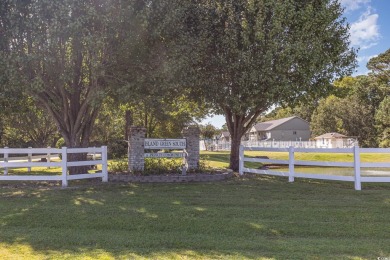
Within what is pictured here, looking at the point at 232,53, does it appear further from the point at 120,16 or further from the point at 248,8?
the point at 120,16

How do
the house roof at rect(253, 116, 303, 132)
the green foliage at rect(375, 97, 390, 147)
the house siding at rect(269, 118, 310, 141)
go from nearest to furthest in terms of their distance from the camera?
the green foliage at rect(375, 97, 390, 147) → the house siding at rect(269, 118, 310, 141) → the house roof at rect(253, 116, 303, 132)

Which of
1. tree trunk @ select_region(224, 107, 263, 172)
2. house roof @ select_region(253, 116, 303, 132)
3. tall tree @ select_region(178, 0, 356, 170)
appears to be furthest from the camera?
house roof @ select_region(253, 116, 303, 132)

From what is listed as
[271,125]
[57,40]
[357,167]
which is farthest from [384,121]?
[57,40]

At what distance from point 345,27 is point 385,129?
32.5 meters

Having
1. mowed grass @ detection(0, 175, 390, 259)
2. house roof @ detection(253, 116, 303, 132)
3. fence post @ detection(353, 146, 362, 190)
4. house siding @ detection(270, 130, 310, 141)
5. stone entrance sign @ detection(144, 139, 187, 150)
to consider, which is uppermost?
house roof @ detection(253, 116, 303, 132)

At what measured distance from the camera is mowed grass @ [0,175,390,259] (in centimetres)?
520

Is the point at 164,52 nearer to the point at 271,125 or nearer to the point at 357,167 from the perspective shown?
the point at 357,167

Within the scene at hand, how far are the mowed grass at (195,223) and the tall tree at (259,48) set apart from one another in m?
4.32

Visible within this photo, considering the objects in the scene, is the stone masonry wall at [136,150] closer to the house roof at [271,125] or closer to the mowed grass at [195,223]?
the mowed grass at [195,223]

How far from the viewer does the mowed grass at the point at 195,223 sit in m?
5.20

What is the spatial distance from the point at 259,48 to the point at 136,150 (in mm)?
5893

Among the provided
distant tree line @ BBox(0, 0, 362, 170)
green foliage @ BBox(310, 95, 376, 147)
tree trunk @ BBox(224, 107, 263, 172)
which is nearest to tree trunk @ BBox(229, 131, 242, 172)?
tree trunk @ BBox(224, 107, 263, 172)

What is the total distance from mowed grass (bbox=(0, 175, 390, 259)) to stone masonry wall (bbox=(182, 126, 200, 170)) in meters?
3.39

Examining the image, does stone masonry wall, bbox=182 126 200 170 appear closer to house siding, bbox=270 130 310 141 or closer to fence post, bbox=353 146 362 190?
fence post, bbox=353 146 362 190
